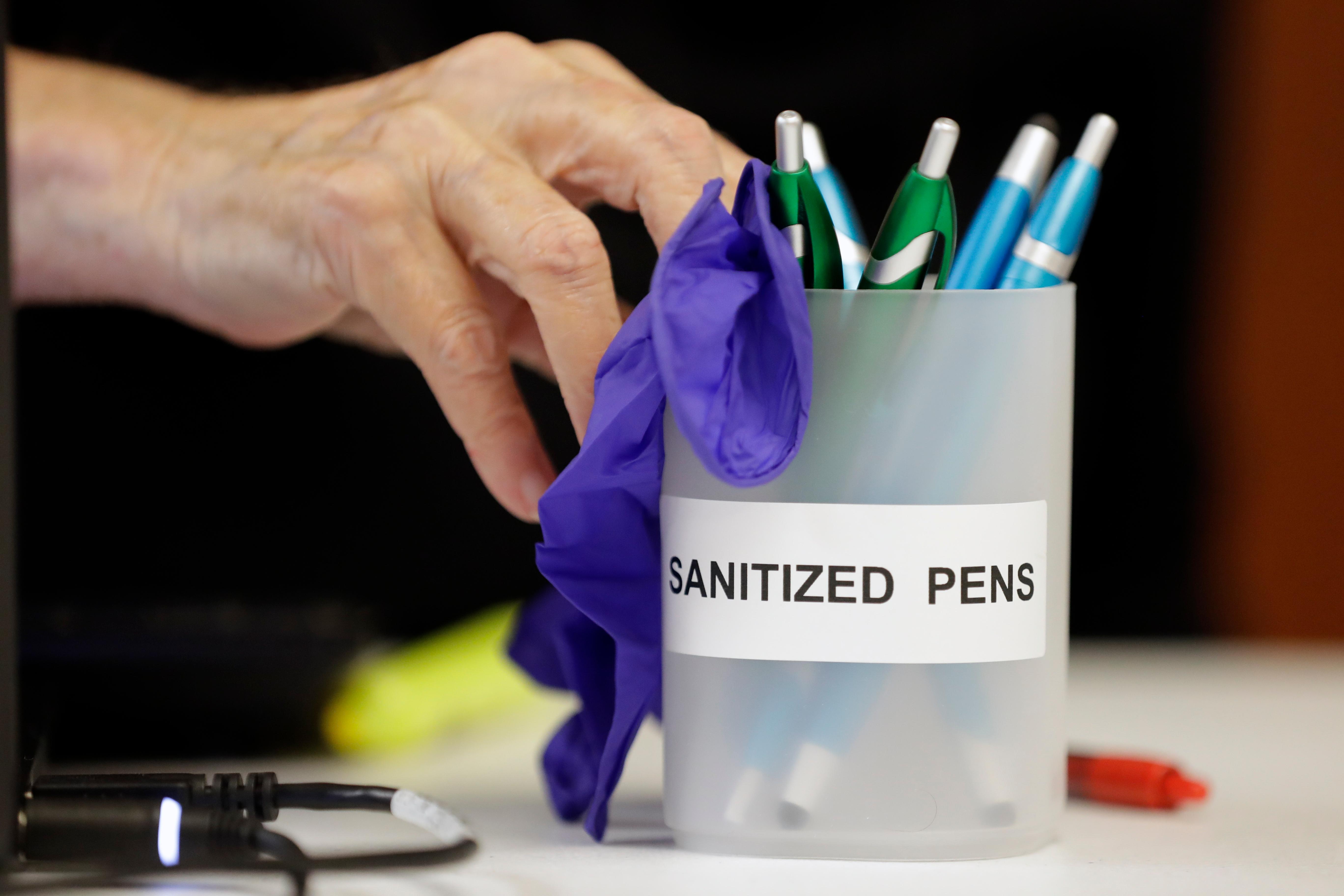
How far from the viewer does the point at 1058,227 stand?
1.30 ft

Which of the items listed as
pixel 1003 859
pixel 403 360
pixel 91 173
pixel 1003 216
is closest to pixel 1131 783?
pixel 1003 859

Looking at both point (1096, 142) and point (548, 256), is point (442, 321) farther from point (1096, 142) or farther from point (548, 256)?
point (1096, 142)

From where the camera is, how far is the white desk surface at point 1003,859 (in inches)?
14.3

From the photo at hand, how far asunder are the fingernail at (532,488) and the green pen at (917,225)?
0.14 m

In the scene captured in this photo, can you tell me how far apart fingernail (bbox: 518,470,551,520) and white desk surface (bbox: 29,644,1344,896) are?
11cm

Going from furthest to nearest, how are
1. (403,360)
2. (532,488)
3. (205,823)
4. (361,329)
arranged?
(403,360) → (361,329) → (532,488) → (205,823)

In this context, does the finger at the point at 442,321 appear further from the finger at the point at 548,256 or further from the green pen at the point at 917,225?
the green pen at the point at 917,225

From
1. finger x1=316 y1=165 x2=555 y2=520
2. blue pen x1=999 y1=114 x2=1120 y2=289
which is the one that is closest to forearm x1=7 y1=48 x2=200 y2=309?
finger x1=316 y1=165 x2=555 y2=520

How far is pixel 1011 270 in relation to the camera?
1.31 ft

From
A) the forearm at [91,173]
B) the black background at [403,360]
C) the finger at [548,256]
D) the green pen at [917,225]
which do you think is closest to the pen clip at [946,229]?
the green pen at [917,225]

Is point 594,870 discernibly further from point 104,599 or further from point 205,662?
point 104,599

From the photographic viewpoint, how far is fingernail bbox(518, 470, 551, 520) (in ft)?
1.50

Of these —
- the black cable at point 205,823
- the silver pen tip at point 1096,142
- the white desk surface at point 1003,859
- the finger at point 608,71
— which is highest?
the finger at point 608,71

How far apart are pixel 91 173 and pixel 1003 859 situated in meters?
0.49
